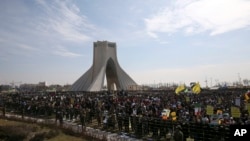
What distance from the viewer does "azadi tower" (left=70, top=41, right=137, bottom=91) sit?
229 ft

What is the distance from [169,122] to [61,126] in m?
9.03

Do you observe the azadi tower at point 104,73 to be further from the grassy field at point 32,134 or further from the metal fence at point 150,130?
the metal fence at point 150,130

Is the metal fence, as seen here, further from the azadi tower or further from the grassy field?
the azadi tower

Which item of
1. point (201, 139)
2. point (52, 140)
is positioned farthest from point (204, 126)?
point (52, 140)

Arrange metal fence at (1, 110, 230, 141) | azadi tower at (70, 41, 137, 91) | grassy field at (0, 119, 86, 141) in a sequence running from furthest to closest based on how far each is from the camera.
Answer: azadi tower at (70, 41, 137, 91)
grassy field at (0, 119, 86, 141)
metal fence at (1, 110, 230, 141)

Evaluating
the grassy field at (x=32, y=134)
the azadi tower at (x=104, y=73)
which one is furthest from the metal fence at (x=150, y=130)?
the azadi tower at (x=104, y=73)

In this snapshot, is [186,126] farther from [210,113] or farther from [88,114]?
[88,114]

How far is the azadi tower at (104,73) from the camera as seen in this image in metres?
69.7

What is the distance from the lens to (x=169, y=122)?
1725 centimetres

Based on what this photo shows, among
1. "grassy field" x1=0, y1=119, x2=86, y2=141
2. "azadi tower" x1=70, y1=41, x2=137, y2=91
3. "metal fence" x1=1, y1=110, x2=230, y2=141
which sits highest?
"azadi tower" x1=70, y1=41, x2=137, y2=91

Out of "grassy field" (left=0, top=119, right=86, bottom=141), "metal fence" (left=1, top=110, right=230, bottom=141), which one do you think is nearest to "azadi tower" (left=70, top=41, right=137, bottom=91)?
"grassy field" (left=0, top=119, right=86, bottom=141)

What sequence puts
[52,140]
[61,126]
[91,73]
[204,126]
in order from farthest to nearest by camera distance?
[91,73], [61,126], [52,140], [204,126]

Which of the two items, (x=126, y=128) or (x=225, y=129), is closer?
(x=225, y=129)

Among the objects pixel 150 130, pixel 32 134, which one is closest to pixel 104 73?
pixel 32 134
